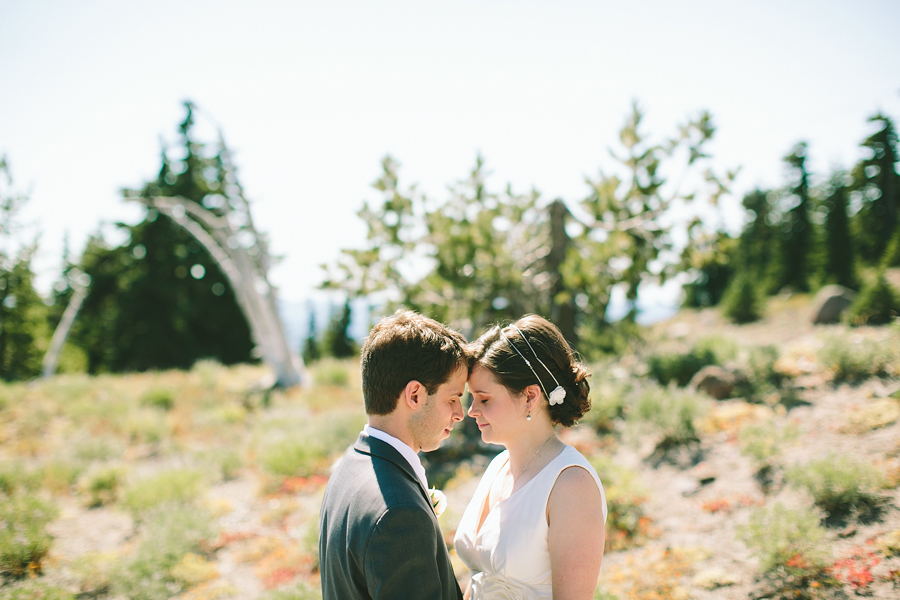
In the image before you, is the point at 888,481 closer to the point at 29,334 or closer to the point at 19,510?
the point at 19,510

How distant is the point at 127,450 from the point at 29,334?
73.8 feet

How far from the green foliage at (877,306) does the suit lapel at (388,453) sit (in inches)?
542

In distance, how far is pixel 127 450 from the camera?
9.18 m

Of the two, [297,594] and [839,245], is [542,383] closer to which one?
[297,594]

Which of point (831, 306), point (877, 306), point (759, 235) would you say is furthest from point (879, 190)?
point (877, 306)

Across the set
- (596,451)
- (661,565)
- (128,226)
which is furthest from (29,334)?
(661,565)

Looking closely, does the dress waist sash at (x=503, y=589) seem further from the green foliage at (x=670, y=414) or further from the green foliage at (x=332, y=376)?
the green foliage at (x=332, y=376)

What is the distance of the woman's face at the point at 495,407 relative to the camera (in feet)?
7.41

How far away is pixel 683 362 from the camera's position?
9188 mm

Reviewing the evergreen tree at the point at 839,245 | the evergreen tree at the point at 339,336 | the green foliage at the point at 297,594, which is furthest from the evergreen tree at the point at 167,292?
the evergreen tree at the point at 839,245

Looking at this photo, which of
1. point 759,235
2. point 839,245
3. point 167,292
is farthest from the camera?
point 759,235

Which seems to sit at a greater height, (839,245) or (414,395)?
(839,245)

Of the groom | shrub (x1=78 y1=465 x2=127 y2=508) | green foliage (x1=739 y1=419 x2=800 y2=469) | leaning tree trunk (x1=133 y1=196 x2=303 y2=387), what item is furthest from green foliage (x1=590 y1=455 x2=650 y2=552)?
leaning tree trunk (x1=133 y1=196 x2=303 y2=387)

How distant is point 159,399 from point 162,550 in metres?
8.49
